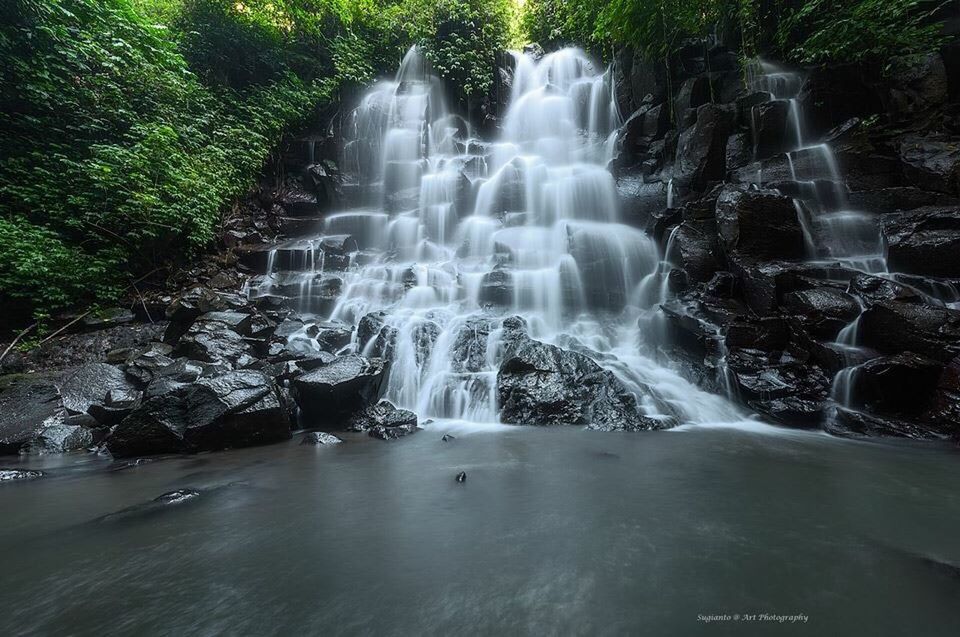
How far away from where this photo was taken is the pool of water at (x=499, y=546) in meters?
1.79

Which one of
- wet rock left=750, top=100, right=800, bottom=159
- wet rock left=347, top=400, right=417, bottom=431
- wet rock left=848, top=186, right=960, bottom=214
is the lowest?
wet rock left=347, top=400, right=417, bottom=431

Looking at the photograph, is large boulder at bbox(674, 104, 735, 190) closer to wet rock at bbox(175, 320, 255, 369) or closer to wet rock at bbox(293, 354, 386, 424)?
wet rock at bbox(293, 354, 386, 424)

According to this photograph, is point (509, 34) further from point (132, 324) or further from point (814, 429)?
point (814, 429)

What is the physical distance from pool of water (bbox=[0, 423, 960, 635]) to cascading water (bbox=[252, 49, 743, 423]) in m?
2.65

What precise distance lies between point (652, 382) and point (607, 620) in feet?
18.6

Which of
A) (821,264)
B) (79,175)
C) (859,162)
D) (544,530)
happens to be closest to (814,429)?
(821,264)

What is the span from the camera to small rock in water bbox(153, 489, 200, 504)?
327cm

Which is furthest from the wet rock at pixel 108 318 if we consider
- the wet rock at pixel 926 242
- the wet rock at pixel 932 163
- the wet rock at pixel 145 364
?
the wet rock at pixel 932 163

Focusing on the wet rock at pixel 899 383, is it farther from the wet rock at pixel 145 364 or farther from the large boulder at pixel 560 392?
the wet rock at pixel 145 364

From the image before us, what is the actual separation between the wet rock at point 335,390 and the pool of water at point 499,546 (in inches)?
68.6

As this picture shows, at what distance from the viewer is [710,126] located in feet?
→ 33.7

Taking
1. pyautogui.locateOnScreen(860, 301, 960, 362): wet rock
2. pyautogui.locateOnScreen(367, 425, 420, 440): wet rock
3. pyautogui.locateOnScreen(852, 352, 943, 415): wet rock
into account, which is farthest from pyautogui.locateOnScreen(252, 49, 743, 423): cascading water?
pyautogui.locateOnScreen(860, 301, 960, 362): wet rock

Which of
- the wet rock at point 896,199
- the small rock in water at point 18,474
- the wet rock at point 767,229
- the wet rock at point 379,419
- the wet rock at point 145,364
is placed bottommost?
the small rock in water at point 18,474

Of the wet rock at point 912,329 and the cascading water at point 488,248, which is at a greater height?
the cascading water at point 488,248
